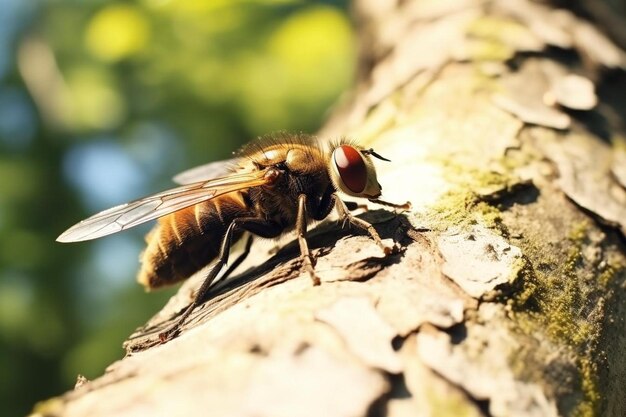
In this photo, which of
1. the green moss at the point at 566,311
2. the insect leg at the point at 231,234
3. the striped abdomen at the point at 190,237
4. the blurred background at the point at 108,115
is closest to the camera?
the green moss at the point at 566,311

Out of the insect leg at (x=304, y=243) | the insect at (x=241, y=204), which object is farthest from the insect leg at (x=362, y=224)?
the insect leg at (x=304, y=243)

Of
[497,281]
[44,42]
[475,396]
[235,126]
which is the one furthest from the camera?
[44,42]

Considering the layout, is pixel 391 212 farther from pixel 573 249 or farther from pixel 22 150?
pixel 22 150

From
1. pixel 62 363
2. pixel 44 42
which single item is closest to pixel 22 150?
pixel 44 42

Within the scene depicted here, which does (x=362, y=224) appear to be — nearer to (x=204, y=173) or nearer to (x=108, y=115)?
(x=204, y=173)

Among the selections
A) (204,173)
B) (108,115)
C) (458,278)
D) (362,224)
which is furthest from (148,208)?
(108,115)

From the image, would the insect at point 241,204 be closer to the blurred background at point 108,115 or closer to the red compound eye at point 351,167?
the red compound eye at point 351,167

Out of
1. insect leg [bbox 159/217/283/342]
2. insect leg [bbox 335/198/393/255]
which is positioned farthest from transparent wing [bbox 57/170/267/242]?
insect leg [bbox 335/198/393/255]
